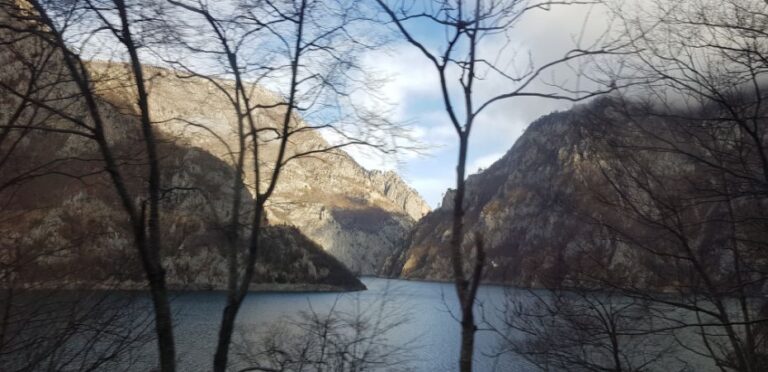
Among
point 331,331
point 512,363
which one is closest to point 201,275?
point 512,363

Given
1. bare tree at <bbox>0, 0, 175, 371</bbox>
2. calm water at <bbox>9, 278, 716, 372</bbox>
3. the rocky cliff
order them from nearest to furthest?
1. bare tree at <bbox>0, 0, 175, 371</bbox>
2. the rocky cliff
3. calm water at <bbox>9, 278, 716, 372</bbox>

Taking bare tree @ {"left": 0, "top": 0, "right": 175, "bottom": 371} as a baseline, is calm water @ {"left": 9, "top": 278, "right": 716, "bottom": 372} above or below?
below

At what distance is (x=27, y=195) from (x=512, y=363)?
1161 inches

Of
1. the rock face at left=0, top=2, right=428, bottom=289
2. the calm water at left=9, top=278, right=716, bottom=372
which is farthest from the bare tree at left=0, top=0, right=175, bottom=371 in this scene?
the calm water at left=9, top=278, right=716, bottom=372

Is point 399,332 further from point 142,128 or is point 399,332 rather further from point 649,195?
point 142,128

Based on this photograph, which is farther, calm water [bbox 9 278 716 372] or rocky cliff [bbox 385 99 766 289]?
calm water [bbox 9 278 716 372]

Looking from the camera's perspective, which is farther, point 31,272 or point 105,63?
point 31,272

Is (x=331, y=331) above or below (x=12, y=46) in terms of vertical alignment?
below

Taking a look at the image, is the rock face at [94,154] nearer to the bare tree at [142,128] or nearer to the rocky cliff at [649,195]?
the bare tree at [142,128]

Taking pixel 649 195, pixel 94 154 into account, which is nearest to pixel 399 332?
pixel 649 195

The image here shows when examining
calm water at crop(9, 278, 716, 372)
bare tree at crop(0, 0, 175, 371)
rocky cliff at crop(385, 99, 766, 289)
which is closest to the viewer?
bare tree at crop(0, 0, 175, 371)

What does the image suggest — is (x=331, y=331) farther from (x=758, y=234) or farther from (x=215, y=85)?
(x=758, y=234)

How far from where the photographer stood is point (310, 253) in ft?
547

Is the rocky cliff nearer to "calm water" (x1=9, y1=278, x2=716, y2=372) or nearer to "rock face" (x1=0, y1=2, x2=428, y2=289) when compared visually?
"calm water" (x1=9, y1=278, x2=716, y2=372)
